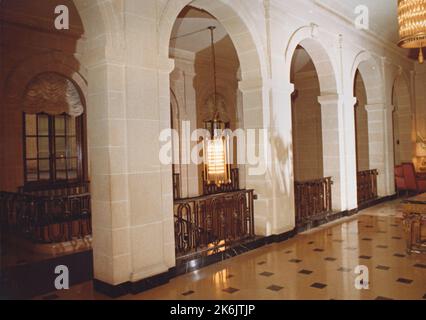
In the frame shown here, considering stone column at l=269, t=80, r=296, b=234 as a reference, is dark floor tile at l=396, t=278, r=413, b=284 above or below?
below

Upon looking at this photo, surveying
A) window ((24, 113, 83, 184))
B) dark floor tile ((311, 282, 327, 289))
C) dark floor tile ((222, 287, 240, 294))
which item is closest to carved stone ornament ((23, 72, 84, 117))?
window ((24, 113, 83, 184))

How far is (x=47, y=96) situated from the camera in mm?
8719

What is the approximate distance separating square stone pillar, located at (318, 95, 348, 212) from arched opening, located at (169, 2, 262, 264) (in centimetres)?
199

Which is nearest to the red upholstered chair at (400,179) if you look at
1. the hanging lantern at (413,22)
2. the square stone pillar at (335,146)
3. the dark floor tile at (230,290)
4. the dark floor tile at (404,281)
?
the square stone pillar at (335,146)

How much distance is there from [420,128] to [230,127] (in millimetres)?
6744

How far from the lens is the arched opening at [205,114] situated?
631 cm

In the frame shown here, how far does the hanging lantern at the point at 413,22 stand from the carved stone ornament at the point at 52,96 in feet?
23.1

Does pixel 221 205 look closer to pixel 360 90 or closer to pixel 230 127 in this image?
pixel 230 127

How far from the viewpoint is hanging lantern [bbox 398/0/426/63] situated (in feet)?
16.2

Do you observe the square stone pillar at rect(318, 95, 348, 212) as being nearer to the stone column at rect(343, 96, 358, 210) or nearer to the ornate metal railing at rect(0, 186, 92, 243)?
the stone column at rect(343, 96, 358, 210)

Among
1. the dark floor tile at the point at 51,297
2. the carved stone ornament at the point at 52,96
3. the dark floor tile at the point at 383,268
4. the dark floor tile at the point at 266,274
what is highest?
the carved stone ornament at the point at 52,96

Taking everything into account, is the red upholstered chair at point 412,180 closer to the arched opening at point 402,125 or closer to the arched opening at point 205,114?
the arched opening at point 402,125
